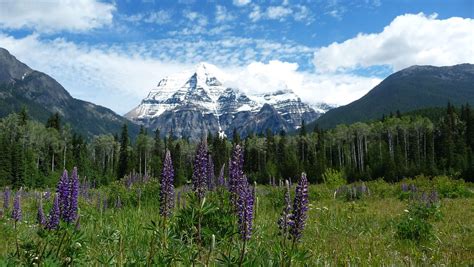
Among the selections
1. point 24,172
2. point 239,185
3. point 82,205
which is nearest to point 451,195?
point 82,205

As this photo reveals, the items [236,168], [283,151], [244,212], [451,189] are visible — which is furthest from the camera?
[283,151]

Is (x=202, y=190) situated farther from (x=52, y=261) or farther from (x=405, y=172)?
(x=405, y=172)

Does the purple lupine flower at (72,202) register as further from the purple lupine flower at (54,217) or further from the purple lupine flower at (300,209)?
the purple lupine flower at (300,209)

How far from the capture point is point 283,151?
106m

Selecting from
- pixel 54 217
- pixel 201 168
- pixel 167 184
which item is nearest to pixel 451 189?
pixel 201 168

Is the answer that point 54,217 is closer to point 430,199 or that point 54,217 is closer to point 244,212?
point 244,212

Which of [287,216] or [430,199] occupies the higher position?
[287,216]

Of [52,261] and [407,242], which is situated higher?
[52,261]

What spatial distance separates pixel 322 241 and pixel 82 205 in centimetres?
783

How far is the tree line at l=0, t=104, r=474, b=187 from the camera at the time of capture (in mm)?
64000

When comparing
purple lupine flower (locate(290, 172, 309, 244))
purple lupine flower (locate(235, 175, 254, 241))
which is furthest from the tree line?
purple lupine flower (locate(290, 172, 309, 244))

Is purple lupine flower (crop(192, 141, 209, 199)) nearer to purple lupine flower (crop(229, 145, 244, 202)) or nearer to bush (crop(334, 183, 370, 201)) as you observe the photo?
purple lupine flower (crop(229, 145, 244, 202))

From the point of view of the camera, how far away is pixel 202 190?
4.35 metres

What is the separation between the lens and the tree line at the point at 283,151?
2520 inches
